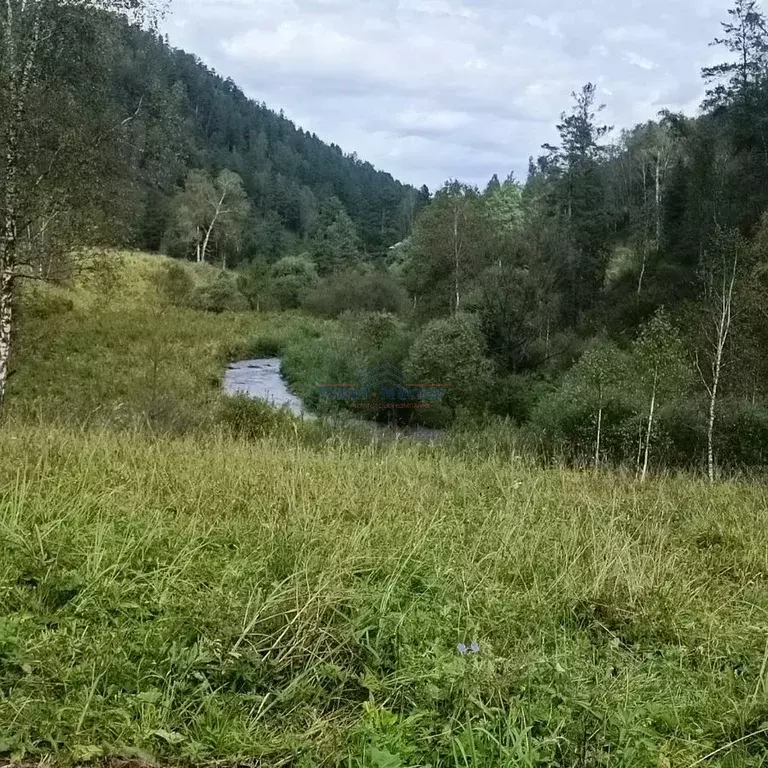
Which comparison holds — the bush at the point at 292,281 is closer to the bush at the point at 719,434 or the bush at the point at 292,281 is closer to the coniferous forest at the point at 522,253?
the coniferous forest at the point at 522,253

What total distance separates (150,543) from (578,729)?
234 cm

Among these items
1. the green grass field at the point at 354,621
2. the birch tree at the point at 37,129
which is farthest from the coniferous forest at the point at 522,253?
the green grass field at the point at 354,621

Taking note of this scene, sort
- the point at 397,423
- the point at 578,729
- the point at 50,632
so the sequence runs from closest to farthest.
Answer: the point at 578,729
the point at 50,632
the point at 397,423

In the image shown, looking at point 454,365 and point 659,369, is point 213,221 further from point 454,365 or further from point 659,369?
point 659,369

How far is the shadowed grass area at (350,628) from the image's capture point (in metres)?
2.31

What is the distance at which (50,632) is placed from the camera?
8.92ft

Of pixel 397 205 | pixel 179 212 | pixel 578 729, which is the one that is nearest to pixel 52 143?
pixel 578 729

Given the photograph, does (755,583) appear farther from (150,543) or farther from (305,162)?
(305,162)

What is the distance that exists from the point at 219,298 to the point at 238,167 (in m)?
40.3

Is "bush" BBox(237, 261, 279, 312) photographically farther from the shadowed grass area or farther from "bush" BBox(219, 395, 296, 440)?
the shadowed grass area

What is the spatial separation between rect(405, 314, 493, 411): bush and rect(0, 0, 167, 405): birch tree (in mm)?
11328

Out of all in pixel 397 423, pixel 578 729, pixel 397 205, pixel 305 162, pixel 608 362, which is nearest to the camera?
pixel 578 729

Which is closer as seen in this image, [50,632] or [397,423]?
[50,632]

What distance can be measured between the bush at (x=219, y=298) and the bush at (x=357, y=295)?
4742mm
